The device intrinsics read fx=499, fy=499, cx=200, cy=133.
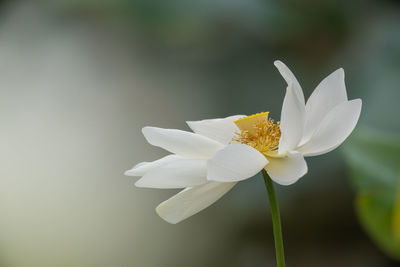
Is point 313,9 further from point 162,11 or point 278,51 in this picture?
point 162,11

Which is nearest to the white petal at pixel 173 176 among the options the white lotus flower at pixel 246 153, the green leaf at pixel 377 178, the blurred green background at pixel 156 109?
the white lotus flower at pixel 246 153

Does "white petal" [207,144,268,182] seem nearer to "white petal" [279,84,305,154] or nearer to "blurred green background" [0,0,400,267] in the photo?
"white petal" [279,84,305,154]

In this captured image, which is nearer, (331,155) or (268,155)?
(268,155)

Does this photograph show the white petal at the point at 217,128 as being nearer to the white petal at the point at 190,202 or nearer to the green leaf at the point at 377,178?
the white petal at the point at 190,202

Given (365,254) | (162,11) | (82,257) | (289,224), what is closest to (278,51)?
(162,11)

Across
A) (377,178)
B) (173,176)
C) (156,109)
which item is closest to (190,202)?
(173,176)
